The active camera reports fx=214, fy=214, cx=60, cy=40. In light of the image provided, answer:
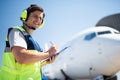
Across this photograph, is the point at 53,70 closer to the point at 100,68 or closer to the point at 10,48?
the point at 100,68

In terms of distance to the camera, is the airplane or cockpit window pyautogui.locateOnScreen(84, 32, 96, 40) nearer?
the airplane

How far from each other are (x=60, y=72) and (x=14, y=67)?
9.02 m

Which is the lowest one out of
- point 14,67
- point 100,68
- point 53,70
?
point 53,70

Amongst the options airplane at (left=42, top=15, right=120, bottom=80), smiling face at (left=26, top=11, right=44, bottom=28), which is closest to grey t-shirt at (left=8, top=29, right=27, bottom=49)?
smiling face at (left=26, top=11, right=44, bottom=28)

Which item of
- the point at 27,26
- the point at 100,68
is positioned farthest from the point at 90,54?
the point at 27,26

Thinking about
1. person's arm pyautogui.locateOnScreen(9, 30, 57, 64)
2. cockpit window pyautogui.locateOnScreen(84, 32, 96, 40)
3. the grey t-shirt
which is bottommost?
cockpit window pyautogui.locateOnScreen(84, 32, 96, 40)

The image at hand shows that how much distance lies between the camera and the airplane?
7.79 meters

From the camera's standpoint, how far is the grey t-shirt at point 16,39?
204cm

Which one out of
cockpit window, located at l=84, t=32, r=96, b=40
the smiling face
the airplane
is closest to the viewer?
the smiling face

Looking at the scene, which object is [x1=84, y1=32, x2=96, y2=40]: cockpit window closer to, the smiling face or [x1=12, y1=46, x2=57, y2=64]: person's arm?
the smiling face

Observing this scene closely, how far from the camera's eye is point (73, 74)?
385 inches

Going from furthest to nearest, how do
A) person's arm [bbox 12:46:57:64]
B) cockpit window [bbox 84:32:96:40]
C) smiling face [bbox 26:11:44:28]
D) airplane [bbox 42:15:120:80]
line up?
cockpit window [bbox 84:32:96:40] < airplane [bbox 42:15:120:80] < smiling face [bbox 26:11:44:28] < person's arm [bbox 12:46:57:64]

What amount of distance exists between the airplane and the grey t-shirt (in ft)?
19.5

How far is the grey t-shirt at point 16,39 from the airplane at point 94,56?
5.95m
